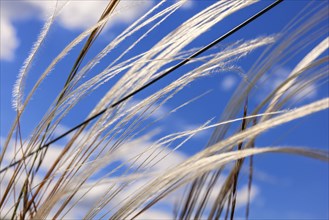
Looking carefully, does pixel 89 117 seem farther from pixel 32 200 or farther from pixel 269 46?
pixel 269 46

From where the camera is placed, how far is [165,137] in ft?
2.96

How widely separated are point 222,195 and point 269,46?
0.93 ft

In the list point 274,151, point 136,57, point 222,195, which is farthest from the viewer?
point 136,57

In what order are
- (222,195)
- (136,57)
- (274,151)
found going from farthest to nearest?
(136,57), (222,195), (274,151)

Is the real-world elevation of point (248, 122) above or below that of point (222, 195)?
above

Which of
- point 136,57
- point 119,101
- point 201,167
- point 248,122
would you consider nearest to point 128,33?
point 136,57

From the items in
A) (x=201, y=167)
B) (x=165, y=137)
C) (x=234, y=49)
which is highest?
(x=234, y=49)

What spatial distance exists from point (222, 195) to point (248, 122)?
16 cm

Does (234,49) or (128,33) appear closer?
(234,49)

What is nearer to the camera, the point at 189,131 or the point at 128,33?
the point at 189,131

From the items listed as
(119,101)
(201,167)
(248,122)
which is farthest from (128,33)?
(201,167)

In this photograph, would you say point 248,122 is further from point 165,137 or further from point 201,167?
point 201,167

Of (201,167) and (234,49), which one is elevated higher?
(234,49)

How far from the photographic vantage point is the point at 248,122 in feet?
3.18
